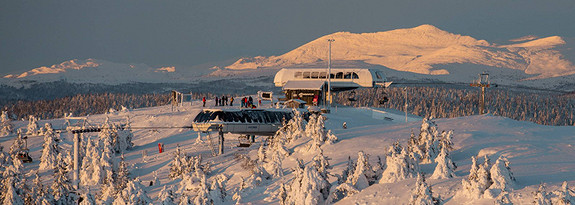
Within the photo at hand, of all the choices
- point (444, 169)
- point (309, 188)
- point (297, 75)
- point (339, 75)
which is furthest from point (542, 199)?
point (297, 75)

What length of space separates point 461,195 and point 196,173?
67.5 ft

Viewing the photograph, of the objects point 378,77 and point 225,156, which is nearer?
point 225,156

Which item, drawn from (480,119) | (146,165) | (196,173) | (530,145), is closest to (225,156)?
(196,173)

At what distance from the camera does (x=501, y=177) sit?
30.8m

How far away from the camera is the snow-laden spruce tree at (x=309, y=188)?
35.0m

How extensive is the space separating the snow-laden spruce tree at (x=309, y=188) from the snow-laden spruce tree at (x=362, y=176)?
1420 mm

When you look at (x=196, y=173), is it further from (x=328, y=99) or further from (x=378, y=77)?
(x=378, y=77)

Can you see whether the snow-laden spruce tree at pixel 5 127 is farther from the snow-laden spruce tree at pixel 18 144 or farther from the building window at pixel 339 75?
the building window at pixel 339 75

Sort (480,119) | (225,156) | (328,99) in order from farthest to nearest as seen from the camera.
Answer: (328,99) → (225,156) → (480,119)

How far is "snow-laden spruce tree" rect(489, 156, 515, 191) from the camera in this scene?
30.7 m

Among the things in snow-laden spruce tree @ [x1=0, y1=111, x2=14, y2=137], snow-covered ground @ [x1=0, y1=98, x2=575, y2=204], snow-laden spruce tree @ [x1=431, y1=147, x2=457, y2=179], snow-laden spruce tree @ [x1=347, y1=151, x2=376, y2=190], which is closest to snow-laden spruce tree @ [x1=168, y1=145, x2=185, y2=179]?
snow-covered ground @ [x1=0, y1=98, x2=575, y2=204]

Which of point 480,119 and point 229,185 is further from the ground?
point 480,119

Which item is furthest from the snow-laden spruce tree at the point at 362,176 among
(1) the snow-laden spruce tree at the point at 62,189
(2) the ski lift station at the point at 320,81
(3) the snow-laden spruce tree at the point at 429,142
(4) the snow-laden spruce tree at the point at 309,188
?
(2) the ski lift station at the point at 320,81

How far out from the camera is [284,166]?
4559 centimetres
